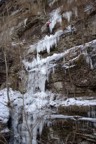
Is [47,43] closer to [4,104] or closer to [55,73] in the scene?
[55,73]

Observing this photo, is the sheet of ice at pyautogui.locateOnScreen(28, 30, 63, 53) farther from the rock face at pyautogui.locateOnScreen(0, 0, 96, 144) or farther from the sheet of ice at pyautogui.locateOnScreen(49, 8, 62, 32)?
the sheet of ice at pyautogui.locateOnScreen(49, 8, 62, 32)

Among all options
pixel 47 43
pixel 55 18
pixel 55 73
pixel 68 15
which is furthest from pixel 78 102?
pixel 55 18

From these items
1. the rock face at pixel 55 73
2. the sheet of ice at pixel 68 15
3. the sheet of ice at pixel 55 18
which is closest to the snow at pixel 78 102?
the rock face at pixel 55 73

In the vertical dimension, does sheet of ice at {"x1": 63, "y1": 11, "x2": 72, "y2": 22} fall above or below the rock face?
above

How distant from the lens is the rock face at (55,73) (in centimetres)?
828

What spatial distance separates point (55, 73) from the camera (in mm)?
10031

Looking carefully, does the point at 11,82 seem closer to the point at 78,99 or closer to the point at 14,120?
the point at 14,120

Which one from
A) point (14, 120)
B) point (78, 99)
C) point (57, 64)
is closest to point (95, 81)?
point (78, 99)

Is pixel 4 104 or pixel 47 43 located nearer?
pixel 4 104

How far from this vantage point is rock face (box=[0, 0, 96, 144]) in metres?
8.28

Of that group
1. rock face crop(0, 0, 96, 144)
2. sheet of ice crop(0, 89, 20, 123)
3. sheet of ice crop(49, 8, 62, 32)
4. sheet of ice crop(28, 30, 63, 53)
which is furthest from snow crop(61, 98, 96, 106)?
sheet of ice crop(49, 8, 62, 32)

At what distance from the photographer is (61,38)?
470 inches

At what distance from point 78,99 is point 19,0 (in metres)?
10.7

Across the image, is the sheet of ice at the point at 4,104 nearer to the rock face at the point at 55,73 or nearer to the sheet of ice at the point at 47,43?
the rock face at the point at 55,73
